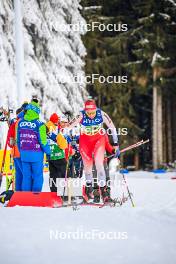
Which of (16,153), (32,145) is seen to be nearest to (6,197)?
(16,153)

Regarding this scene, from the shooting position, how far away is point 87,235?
595 cm

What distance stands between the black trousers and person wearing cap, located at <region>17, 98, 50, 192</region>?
998 mm

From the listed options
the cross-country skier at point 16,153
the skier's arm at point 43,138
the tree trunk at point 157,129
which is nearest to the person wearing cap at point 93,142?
the skier's arm at point 43,138

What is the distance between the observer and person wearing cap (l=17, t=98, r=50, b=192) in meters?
8.47

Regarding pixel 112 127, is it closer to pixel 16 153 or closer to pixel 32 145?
pixel 32 145

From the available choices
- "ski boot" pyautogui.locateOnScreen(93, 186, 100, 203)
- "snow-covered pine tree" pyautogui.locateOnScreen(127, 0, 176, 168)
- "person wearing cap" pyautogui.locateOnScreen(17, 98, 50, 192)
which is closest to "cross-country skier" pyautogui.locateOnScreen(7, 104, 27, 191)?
"person wearing cap" pyautogui.locateOnScreen(17, 98, 50, 192)

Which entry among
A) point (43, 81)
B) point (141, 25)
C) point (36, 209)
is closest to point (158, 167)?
point (141, 25)

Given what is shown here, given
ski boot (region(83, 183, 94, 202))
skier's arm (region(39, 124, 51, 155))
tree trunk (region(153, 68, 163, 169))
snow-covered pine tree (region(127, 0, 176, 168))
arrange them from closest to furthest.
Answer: skier's arm (region(39, 124, 51, 155)) → ski boot (region(83, 183, 94, 202)) → snow-covered pine tree (region(127, 0, 176, 168)) → tree trunk (region(153, 68, 163, 169))

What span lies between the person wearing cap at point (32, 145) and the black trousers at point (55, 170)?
1.00 metres

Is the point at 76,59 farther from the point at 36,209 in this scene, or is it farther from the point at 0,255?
the point at 0,255

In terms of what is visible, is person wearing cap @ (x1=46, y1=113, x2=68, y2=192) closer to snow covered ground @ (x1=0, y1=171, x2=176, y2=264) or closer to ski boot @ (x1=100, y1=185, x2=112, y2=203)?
ski boot @ (x1=100, y1=185, x2=112, y2=203)

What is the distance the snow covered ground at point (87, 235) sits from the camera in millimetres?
5199

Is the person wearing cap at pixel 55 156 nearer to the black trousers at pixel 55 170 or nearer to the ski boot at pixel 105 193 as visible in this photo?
the black trousers at pixel 55 170

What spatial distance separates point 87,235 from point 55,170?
12.7 feet
